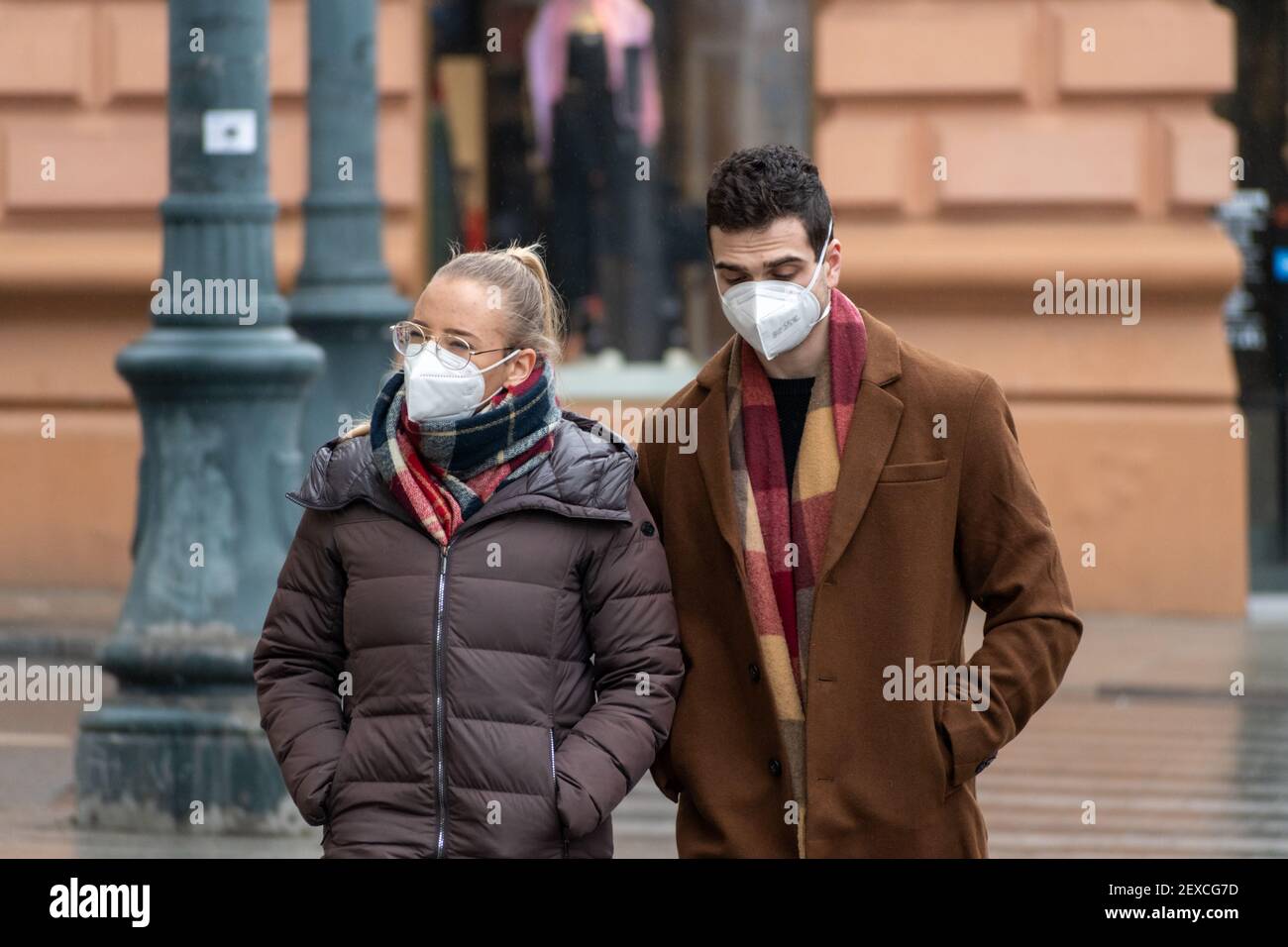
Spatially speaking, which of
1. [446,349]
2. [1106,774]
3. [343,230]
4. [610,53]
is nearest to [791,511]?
[446,349]

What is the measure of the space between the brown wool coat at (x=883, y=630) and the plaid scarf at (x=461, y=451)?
0.25m

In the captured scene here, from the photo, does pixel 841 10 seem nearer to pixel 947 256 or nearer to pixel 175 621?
pixel 947 256

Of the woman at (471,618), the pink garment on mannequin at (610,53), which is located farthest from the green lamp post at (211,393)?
the pink garment on mannequin at (610,53)

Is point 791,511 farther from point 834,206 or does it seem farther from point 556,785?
point 834,206

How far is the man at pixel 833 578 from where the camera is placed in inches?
130

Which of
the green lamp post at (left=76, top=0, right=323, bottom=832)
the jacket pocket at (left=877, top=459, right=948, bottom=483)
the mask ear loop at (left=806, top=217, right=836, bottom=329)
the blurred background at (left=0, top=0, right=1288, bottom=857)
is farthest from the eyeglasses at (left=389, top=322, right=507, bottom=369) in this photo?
the blurred background at (left=0, top=0, right=1288, bottom=857)

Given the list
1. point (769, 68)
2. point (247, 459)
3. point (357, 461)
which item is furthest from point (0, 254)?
point (357, 461)

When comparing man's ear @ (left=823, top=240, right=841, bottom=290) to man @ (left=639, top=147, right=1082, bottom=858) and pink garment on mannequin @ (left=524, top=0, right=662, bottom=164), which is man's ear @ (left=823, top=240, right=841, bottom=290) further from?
pink garment on mannequin @ (left=524, top=0, right=662, bottom=164)

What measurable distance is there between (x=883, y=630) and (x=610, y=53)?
1094cm

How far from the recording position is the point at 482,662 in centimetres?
326

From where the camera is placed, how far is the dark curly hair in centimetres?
329

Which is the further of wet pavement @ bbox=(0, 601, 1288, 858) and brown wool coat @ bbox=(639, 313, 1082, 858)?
wet pavement @ bbox=(0, 601, 1288, 858)

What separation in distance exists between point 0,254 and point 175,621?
6.59 metres

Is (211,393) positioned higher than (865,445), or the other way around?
(865,445)
